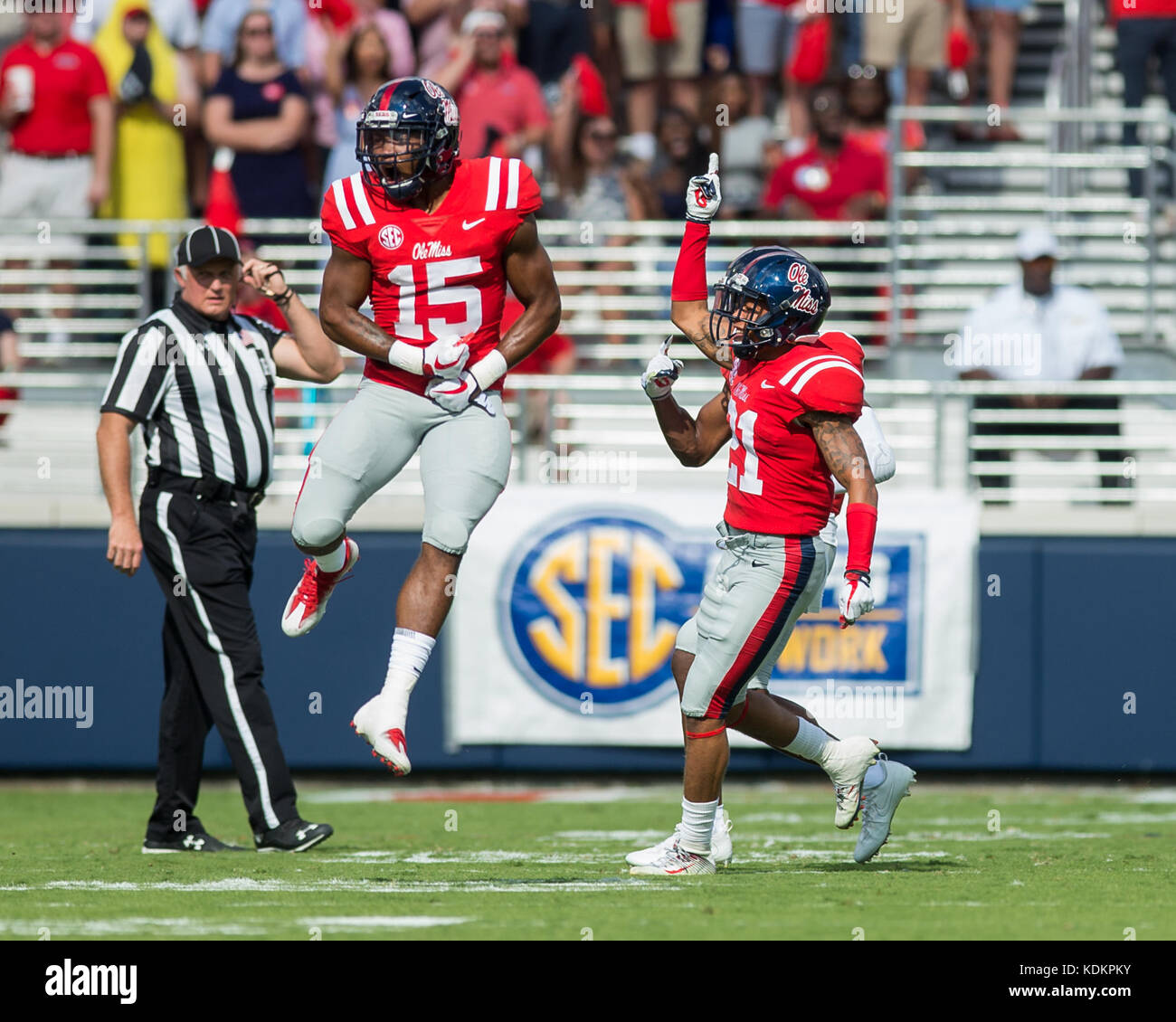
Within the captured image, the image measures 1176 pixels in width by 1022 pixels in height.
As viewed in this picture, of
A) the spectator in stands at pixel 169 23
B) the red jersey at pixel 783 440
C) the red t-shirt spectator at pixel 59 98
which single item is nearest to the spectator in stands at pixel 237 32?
the spectator in stands at pixel 169 23

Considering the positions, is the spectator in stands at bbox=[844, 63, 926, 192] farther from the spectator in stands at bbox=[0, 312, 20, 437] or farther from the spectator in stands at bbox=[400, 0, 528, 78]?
the spectator in stands at bbox=[0, 312, 20, 437]

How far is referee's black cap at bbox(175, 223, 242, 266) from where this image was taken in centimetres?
716

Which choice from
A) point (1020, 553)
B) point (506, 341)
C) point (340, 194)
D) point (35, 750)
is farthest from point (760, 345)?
point (35, 750)

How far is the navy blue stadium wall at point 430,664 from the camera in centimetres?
984

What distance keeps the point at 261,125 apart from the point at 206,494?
17.7ft

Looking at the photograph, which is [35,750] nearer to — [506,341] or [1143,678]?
[506,341]

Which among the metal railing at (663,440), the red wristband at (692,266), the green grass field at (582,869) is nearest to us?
the green grass field at (582,869)

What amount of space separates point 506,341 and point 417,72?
22.7 ft

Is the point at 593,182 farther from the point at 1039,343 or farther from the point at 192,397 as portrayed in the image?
the point at 192,397

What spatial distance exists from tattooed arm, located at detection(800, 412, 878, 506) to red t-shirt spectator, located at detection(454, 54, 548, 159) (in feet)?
21.0

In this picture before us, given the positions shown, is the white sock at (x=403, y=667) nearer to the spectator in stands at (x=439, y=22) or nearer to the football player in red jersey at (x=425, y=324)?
the football player in red jersey at (x=425, y=324)

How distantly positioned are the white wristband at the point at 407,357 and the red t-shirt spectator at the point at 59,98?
21.3ft

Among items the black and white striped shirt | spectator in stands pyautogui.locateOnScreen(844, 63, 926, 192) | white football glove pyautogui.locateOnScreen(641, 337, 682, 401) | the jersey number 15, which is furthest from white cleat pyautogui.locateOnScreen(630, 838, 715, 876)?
spectator in stands pyautogui.locateOnScreen(844, 63, 926, 192)
